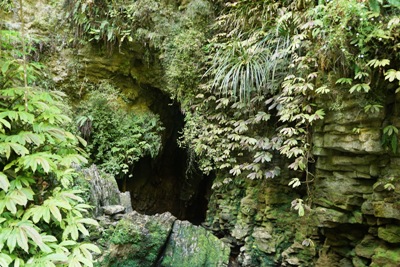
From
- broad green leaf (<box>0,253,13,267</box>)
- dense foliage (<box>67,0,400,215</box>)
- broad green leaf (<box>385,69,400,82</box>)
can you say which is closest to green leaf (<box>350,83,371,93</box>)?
dense foliage (<box>67,0,400,215</box>)

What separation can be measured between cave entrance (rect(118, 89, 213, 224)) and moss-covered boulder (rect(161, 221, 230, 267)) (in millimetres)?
2134

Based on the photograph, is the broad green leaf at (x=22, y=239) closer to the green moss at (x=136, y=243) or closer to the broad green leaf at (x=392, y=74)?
the green moss at (x=136, y=243)

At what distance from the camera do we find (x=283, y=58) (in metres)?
3.63

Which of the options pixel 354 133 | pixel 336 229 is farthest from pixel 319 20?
pixel 336 229

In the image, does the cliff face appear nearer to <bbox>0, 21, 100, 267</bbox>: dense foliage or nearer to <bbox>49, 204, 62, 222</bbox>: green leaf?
<bbox>0, 21, 100, 267</bbox>: dense foliage

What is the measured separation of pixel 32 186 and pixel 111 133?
8.98ft

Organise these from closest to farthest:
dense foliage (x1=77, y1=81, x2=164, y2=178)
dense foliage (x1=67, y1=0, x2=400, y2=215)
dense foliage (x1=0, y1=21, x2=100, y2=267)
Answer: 1. dense foliage (x1=0, y1=21, x2=100, y2=267)
2. dense foliage (x1=67, y1=0, x2=400, y2=215)
3. dense foliage (x1=77, y1=81, x2=164, y2=178)

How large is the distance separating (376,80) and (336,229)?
5.14 ft

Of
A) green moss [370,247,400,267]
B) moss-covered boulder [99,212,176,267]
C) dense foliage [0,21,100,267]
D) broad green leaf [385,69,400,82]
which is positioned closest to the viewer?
dense foliage [0,21,100,267]

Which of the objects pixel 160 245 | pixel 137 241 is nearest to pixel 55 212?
pixel 137 241

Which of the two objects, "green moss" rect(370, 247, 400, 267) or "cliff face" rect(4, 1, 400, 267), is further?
"cliff face" rect(4, 1, 400, 267)

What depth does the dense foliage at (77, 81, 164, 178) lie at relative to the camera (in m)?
4.70

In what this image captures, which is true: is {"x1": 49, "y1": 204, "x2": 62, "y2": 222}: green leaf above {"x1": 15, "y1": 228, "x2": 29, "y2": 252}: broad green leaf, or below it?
above

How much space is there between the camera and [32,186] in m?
2.21
